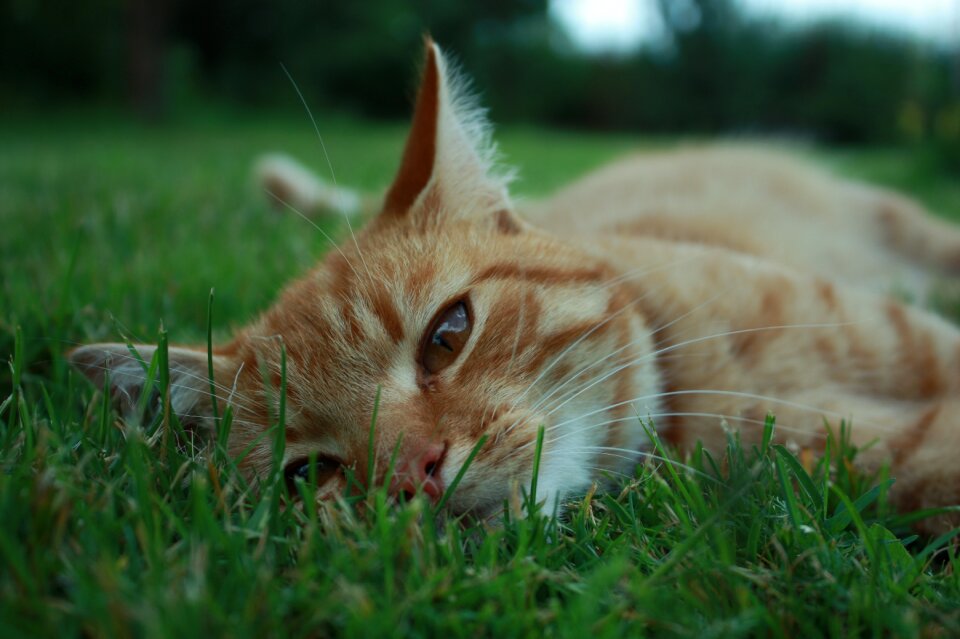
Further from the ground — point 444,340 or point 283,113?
point 444,340

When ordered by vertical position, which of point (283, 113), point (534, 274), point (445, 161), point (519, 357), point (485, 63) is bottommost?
point (283, 113)

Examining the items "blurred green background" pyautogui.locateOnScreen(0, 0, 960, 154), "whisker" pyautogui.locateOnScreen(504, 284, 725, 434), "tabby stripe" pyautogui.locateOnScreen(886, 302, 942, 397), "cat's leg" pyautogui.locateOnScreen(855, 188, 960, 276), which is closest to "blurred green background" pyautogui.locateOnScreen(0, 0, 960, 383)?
"blurred green background" pyautogui.locateOnScreen(0, 0, 960, 154)

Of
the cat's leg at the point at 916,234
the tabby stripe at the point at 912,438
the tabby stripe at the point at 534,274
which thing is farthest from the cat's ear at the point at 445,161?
the cat's leg at the point at 916,234

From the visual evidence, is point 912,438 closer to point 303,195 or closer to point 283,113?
point 303,195

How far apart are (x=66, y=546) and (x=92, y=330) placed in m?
1.12

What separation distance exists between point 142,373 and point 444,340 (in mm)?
651

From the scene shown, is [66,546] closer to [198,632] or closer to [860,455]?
[198,632]

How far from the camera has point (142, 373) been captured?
59.9 inches

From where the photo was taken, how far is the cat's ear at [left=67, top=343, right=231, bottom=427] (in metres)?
1.49

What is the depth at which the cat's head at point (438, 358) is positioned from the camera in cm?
126

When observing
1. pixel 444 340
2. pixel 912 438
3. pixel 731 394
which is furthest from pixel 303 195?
pixel 912 438

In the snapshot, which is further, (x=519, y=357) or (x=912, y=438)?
(x=912, y=438)

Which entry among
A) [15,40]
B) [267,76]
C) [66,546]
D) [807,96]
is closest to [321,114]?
[267,76]

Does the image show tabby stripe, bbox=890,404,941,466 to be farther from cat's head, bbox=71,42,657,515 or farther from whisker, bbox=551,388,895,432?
cat's head, bbox=71,42,657,515
